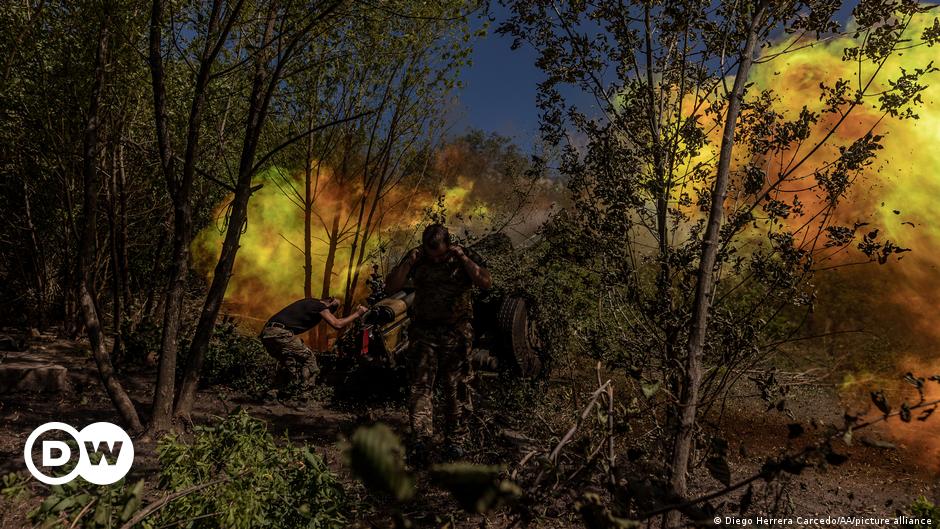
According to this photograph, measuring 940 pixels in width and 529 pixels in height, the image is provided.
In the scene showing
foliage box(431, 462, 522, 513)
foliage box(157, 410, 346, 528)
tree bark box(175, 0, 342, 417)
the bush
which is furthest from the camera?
tree bark box(175, 0, 342, 417)

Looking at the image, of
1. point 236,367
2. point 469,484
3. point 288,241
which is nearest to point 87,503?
point 469,484

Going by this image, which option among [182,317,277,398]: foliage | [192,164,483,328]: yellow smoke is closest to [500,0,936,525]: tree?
[182,317,277,398]: foliage

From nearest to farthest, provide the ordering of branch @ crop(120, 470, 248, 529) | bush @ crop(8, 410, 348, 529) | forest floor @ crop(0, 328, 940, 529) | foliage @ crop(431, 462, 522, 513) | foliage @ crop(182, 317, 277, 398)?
foliage @ crop(431, 462, 522, 513), branch @ crop(120, 470, 248, 529), bush @ crop(8, 410, 348, 529), forest floor @ crop(0, 328, 940, 529), foliage @ crop(182, 317, 277, 398)

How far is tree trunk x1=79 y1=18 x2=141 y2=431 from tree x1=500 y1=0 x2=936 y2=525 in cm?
358

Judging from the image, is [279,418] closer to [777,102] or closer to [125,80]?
[125,80]

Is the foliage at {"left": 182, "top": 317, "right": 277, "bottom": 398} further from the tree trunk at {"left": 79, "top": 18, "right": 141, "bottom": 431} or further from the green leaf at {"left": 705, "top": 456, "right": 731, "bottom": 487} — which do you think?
the green leaf at {"left": 705, "top": 456, "right": 731, "bottom": 487}

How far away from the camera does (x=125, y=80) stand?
650 cm

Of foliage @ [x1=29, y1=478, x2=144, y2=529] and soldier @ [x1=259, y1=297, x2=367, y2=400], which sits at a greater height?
soldier @ [x1=259, y1=297, x2=367, y2=400]

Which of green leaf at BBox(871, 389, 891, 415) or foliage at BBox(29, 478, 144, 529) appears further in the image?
foliage at BBox(29, 478, 144, 529)

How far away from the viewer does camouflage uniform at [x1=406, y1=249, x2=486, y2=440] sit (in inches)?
206

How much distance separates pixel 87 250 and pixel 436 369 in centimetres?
349

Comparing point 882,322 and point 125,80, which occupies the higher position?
point 125,80

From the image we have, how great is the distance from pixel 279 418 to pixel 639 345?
169 inches

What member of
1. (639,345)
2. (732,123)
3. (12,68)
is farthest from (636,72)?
A: (12,68)
